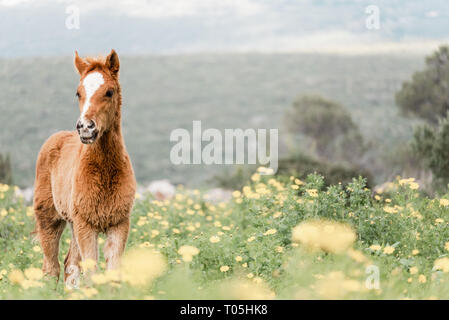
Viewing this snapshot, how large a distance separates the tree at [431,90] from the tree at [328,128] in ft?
19.6

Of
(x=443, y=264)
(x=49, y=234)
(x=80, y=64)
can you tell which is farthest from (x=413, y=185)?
(x=49, y=234)

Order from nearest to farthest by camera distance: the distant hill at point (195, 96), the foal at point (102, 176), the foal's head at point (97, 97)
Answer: the foal's head at point (97, 97), the foal at point (102, 176), the distant hill at point (195, 96)

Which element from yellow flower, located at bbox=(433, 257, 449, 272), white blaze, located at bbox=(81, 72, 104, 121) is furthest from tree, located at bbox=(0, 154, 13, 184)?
yellow flower, located at bbox=(433, 257, 449, 272)

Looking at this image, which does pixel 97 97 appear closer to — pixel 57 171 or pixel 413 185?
pixel 57 171

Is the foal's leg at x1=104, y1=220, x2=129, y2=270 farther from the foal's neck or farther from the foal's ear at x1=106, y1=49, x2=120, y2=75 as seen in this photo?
the foal's ear at x1=106, y1=49, x2=120, y2=75

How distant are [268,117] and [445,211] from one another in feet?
112

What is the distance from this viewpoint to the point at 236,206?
7.89 meters

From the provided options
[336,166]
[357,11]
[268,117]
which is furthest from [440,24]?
[336,166]

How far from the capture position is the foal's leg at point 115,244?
13.9ft

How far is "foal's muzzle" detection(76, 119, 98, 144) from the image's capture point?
3791 mm

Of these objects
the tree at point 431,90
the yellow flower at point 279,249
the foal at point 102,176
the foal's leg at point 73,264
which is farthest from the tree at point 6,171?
the tree at point 431,90

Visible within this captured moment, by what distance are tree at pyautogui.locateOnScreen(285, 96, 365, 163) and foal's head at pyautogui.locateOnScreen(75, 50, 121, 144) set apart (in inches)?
892

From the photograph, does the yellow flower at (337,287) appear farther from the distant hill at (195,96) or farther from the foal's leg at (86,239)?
the distant hill at (195,96)

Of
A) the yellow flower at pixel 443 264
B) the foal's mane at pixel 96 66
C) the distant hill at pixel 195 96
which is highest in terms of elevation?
the distant hill at pixel 195 96
